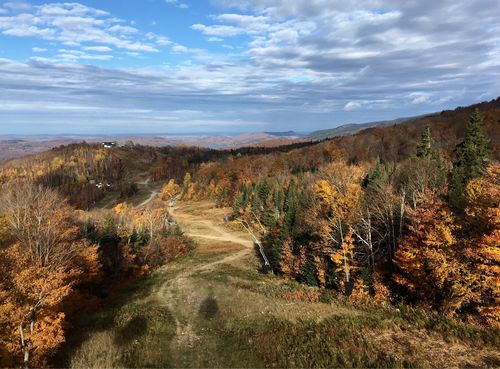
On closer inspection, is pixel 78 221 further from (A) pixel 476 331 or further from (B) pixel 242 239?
(A) pixel 476 331

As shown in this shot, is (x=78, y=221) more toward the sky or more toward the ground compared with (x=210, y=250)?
more toward the sky

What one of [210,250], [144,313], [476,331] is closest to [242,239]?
[210,250]

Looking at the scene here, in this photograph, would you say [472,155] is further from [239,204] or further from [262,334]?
[239,204]

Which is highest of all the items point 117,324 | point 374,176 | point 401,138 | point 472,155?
point 401,138

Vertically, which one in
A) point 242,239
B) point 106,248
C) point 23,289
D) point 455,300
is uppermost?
point 23,289

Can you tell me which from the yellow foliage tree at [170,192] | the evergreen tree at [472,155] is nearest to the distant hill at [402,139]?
the evergreen tree at [472,155]

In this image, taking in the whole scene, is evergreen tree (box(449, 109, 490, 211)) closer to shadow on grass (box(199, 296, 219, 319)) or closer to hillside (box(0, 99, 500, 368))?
hillside (box(0, 99, 500, 368))

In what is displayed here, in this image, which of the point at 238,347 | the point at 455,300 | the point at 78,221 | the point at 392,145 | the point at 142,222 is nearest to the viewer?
the point at 238,347

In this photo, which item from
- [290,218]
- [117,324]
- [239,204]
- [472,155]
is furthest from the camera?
[239,204]

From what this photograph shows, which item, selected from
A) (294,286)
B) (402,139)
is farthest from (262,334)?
→ (402,139)

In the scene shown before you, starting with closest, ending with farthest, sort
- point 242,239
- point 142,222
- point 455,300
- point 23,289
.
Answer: point 23,289 → point 455,300 → point 142,222 → point 242,239
